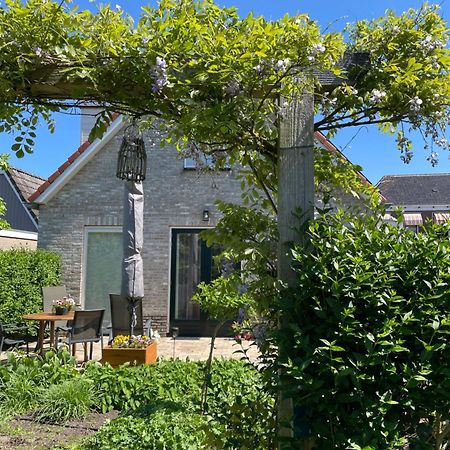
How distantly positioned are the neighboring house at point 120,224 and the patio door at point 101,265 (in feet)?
0.07

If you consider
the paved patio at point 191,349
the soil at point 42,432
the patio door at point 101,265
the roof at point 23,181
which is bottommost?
the soil at point 42,432

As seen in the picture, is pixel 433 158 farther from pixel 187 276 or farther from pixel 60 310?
pixel 187 276

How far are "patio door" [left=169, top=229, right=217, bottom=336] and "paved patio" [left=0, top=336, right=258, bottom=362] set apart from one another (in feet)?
1.09

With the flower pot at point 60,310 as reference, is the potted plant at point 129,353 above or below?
below

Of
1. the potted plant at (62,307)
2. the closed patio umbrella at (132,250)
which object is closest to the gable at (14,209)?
the potted plant at (62,307)

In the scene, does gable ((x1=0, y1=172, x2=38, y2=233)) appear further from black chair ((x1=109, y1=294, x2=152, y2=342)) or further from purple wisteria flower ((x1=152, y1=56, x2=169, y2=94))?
purple wisteria flower ((x1=152, y1=56, x2=169, y2=94))

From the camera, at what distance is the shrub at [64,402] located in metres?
4.02

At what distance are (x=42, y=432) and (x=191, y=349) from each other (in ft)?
15.3

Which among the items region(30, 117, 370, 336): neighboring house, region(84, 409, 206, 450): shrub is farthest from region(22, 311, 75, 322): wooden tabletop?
region(84, 409, 206, 450): shrub

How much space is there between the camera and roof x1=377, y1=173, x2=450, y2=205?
2364cm

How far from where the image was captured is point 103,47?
2.28 metres

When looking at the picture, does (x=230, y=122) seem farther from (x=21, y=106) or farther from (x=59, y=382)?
(x=59, y=382)

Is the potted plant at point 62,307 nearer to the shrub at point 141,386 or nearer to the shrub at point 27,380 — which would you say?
the shrub at point 27,380

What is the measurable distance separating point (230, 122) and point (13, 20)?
1090mm
